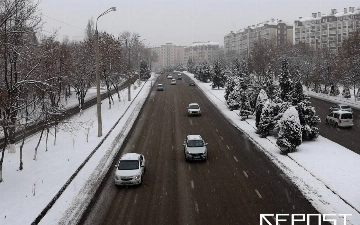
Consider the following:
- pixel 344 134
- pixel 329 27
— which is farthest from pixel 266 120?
pixel 329 27

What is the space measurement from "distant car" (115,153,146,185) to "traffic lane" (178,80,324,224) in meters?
2.75

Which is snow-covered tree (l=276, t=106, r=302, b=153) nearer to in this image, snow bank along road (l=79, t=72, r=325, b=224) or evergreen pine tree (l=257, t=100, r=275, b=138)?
snow bank along road (l=79, t=72, r=325, b=224)

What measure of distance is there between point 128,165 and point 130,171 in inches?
22.4

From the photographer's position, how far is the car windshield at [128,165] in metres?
18.9

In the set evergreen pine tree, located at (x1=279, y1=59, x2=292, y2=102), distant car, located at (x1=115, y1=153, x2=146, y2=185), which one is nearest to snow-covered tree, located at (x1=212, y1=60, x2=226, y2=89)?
evergreen pine tree, located at (x1=279, y1=59, x2=292, y2=102)

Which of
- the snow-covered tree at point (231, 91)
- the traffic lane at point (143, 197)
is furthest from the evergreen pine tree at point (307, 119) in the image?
the snow-covered tree at point (231, 91)

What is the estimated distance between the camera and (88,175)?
2014cm

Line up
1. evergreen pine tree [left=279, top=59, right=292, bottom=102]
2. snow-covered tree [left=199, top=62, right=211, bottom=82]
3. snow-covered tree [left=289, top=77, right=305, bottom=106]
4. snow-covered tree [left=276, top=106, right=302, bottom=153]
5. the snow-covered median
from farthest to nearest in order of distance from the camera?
snow-covered tree [left=199, top=62, right=211, bottom=82]
evergreen pine tree [left=279, top=59, right=292, bottom=102]
snow-covered tree [left=289, top=77, right=305, bottom=106]
snow-covered tree [left=276, top=106, right=302, bottom=153]
the snow-covered median

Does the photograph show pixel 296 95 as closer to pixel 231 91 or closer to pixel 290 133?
pixel 290 133

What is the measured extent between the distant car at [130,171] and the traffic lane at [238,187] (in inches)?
108

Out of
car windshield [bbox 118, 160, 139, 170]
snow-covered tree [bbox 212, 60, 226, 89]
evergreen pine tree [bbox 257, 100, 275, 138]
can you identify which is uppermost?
snow-covered tree [bbox 212, 60, 226, 89]

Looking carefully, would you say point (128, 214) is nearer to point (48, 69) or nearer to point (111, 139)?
point (111, 139)

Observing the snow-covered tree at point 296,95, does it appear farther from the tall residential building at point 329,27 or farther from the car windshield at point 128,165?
the tall residential building at point 329,27

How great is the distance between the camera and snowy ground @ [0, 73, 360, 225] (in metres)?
15.1
